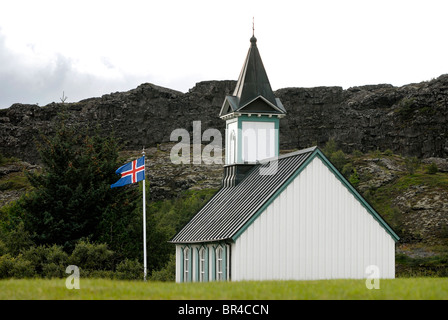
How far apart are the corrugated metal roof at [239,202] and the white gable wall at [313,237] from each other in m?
0.77

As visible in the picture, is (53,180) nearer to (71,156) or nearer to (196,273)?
(71,156)

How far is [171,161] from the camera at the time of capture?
148 m

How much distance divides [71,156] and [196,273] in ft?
51.0

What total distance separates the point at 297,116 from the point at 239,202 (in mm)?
142202

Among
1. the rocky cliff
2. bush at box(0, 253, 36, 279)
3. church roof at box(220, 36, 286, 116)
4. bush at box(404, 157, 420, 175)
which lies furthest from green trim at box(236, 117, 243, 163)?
the rocky cliff

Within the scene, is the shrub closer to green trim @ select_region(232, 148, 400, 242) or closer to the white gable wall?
the white gable wall

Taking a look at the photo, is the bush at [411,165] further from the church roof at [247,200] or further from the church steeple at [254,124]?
the church steeple at [254,124]

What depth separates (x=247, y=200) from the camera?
1495 inches

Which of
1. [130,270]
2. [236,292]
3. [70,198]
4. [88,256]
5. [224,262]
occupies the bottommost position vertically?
[130,270]

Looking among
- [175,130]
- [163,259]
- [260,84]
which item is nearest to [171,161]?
[175,130]

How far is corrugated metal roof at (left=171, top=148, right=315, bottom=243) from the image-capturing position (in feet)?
115

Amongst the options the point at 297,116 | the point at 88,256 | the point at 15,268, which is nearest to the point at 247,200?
the point at 88,256

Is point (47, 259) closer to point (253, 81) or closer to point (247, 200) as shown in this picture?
point (247, 200)

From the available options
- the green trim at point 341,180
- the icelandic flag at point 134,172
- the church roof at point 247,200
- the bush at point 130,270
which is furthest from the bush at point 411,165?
the green trim at point 341,180
